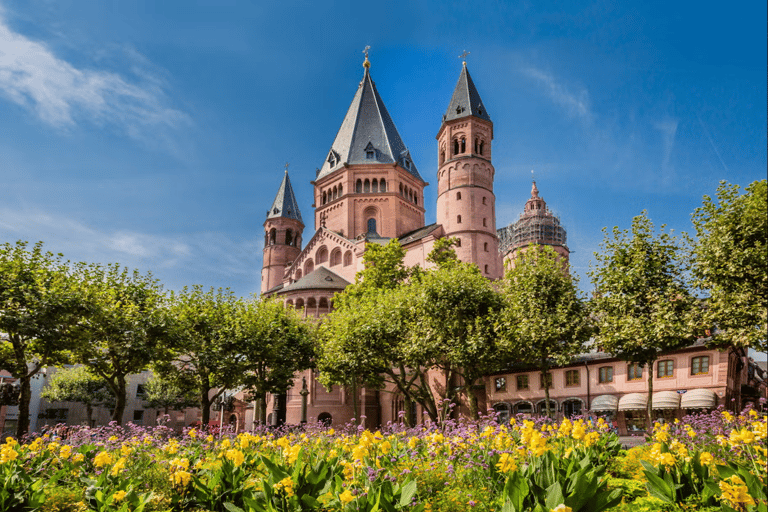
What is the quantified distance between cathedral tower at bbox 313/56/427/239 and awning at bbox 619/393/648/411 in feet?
112

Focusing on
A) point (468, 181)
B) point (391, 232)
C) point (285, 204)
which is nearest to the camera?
point (468, 181)

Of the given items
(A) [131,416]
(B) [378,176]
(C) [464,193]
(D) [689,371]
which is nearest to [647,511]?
(D) [689,371]

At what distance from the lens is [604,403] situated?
4006 centimetres

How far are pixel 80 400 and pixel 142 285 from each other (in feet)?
122

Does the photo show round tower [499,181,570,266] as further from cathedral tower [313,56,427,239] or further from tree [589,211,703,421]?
tree [589,211,703,421]

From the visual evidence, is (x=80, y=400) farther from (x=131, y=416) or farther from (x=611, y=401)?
(x=611, y=401)

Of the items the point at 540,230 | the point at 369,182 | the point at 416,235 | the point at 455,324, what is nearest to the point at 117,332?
the point at 455,324

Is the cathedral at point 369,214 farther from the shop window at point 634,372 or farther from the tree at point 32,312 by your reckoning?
the tree at point 32,312

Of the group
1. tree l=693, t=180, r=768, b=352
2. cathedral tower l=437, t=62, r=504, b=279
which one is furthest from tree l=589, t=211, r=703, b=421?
cathedral tower l=437, t=62, r=504, b=279

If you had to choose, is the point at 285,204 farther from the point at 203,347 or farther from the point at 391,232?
the point at 203,347

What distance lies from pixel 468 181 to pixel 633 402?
27925 mm

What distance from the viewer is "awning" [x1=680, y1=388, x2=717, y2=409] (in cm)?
3422

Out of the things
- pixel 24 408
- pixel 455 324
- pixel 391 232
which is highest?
pixel 391 232

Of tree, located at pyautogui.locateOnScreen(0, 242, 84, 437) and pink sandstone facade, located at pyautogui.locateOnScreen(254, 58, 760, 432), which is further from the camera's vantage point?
pink sandstone facade, located at pyautogui.locateOnScreen(254, 58, 760, 432)
